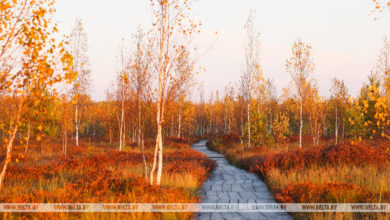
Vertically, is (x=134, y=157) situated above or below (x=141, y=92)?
below

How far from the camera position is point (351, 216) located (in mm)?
6016

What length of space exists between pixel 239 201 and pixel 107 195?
338 centimetres

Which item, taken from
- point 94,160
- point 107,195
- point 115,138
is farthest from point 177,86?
point 115,138

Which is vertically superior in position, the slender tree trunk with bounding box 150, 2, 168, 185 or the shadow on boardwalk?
the slender tree trunk with bounding box 150, 2, 168, 185

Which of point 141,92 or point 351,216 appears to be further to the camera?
point 141,92

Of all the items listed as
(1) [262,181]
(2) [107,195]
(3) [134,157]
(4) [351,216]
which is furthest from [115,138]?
(4) [351,216]

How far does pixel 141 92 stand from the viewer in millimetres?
9602

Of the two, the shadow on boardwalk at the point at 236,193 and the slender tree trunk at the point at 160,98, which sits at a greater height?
the slender tree trunk at the point at 160,98

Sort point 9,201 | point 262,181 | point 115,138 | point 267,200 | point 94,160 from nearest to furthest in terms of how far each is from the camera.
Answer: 1. point 9,201
2. point 267,200
3. point 262,181
4. point 94,160
5. point 115,138

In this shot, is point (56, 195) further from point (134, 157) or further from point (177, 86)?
point (134, 157)

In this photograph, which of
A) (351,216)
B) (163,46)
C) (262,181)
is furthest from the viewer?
(262,181)

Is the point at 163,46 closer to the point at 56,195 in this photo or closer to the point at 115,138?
the point at 56,195

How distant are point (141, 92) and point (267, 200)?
4.84 m

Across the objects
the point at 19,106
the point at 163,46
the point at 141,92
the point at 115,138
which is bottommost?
the point at 115,138
